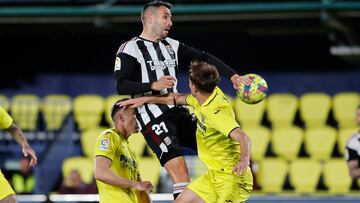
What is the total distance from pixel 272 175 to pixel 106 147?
24.1 feet

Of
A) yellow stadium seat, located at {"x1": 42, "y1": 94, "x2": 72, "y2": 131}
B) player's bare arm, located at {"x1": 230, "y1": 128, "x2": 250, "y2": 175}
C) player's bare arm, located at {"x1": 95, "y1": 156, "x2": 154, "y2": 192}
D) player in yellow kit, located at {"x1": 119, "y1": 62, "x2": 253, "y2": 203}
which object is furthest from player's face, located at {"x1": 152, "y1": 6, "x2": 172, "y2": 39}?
yellow stadium seat, located at {"x1": 42, "y1": 94, "x2": 72, "y2": 131}

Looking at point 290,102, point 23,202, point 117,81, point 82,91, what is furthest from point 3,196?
point 82,91

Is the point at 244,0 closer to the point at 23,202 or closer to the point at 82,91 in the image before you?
the point at 82,91

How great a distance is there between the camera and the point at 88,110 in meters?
17.6

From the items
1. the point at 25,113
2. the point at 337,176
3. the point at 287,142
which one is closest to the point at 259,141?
the point at 287,142

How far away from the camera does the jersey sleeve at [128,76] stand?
28.8 ft

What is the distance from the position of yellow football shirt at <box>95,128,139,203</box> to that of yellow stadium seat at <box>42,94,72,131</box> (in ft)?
24.4

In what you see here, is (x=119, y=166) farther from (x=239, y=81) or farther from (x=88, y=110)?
(x=88, y=110)

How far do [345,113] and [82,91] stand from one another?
4.98 m

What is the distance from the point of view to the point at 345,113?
17.0 meters

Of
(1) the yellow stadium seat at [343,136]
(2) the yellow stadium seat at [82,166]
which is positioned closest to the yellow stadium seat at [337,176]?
(1) the yellow stadium seat at [343,136]

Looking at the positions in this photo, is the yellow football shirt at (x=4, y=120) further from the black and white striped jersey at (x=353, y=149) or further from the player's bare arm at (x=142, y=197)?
the black and white striped jersey at (x=353, y=149)

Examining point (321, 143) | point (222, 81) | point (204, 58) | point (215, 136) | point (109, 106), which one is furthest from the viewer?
point (109, 106)

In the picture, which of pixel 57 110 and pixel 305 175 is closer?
pixel 305 175
